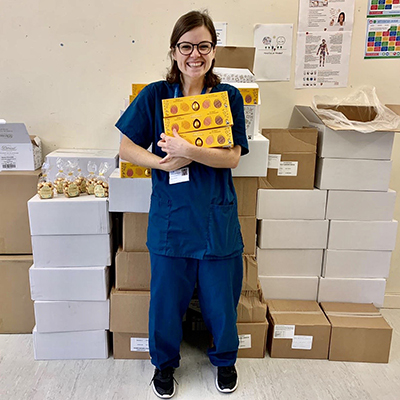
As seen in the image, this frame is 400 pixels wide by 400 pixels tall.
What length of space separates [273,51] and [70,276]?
5.00ft

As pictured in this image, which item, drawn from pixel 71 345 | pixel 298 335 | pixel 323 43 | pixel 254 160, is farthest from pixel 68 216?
pixel 323 43

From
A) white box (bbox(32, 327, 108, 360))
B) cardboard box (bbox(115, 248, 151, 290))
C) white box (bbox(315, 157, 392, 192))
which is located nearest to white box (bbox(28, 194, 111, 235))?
cardboard box (bbox(115, 248, 151, 290))

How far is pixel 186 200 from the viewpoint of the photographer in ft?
4.66

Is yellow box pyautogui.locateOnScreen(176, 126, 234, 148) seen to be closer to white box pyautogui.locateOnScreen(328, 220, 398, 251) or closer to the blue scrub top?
the blue scrub top

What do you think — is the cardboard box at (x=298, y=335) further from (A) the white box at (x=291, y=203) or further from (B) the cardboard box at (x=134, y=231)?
(B) the cardboard box at (x=134, y=231)

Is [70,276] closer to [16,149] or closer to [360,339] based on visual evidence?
[16,149]

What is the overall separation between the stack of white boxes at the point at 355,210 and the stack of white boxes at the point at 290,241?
0.05 m

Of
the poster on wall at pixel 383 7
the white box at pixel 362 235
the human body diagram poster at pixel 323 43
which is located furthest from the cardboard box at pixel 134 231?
the poster on wall at pixel 383 7

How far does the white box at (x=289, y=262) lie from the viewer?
6.57ft

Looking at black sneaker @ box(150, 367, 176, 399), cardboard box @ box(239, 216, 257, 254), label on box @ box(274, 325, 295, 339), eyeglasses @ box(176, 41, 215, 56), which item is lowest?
black sneaker @ box(150, 367, 176, 399)

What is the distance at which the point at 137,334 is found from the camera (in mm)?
1802

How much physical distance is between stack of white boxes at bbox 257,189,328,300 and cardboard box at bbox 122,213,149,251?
594 mm

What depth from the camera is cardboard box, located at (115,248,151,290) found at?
1.75m

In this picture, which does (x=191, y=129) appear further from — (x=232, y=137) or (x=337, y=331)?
(x=337, y=331)
